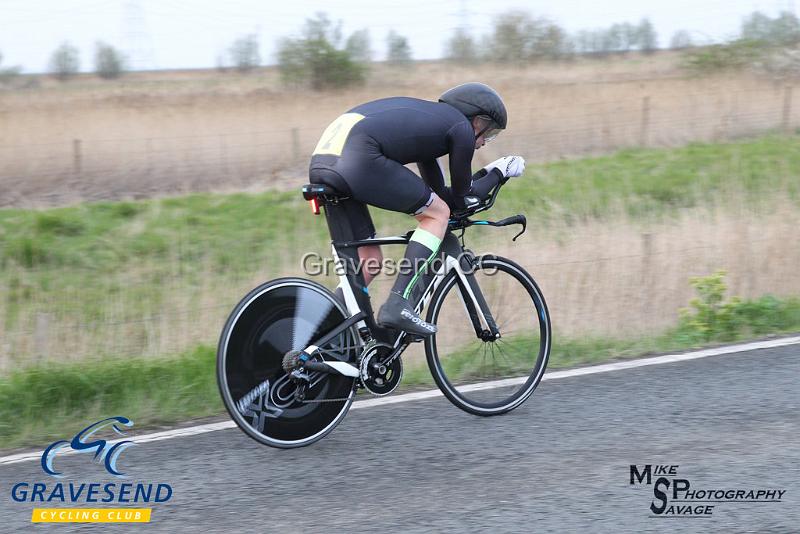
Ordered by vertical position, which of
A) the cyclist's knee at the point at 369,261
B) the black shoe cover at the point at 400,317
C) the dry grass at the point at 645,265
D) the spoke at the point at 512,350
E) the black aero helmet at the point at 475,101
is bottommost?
the dry grass at the point at 645,265

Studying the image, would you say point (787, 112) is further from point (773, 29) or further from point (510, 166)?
point (510, 166)

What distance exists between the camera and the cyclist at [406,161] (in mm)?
4941

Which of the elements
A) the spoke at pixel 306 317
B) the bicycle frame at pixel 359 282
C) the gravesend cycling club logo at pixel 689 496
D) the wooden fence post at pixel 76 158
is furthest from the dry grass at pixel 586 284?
the wooden fence post at pixel 76 158

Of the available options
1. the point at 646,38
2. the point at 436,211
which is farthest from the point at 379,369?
the point at 646,38

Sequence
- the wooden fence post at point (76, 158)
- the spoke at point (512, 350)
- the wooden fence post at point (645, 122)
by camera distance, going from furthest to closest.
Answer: the wooden fence post at point (645, 122)
the wooden fence post at point (76, 158)
the spoke at point (512, 350)

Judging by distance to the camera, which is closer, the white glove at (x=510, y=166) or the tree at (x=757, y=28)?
the white glove at (x=510, y=166)

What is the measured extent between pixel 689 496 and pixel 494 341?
71.2 inches

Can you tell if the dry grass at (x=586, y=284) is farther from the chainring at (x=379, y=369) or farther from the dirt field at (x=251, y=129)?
the dirt field at (x=251, y=129)

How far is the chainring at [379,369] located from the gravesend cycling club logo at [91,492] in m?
1.21

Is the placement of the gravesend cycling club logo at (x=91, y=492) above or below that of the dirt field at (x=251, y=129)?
above

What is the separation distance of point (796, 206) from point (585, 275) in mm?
5274

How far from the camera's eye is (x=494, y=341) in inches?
226

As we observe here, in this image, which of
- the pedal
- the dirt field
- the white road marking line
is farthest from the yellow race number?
the dirt field

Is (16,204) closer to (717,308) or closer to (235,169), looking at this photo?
(235,169)
